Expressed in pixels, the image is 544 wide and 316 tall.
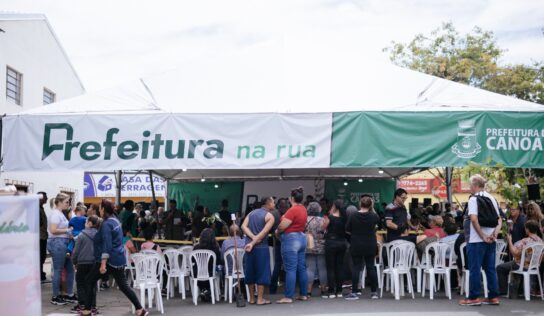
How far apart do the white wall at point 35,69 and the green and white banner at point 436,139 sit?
12507mm

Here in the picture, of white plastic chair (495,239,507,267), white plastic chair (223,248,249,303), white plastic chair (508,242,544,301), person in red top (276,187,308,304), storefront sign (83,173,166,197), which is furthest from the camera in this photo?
storefront sign (83,173,166,197)

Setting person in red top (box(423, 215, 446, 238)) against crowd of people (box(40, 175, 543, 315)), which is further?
person in red top (box(423, 215, 446, 238))

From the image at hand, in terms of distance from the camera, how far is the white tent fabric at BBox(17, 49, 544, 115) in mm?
9695

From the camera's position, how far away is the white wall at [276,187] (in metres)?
17.6

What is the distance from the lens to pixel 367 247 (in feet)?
33.0

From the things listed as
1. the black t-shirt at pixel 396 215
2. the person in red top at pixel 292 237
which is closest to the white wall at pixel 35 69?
the person in red top at pixel 292 237

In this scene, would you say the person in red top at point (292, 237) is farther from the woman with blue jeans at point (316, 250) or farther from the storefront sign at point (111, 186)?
the storefront sign at point (111, 186)

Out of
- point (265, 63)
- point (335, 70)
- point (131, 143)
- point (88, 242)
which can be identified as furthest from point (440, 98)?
point (88, 242)

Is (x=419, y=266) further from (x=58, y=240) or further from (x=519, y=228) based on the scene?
(x=58, y=240)

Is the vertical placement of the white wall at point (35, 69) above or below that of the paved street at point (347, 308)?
above

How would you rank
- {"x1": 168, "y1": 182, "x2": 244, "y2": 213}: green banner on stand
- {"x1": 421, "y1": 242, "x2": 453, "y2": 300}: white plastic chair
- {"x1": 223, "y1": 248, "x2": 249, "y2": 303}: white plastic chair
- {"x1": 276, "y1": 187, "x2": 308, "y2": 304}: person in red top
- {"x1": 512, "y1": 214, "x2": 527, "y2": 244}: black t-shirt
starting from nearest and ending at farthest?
{"x1": 276, "y1": 187, "x2": 308, "y2": 304}: person in red top
{"x1": 421, "y1": 242, "x2": 453, "y2": 300}: white plastic chair
{"x1": 223, "y1": 248, "x2": 249, "y2": 303}: white plastic chair
{"x1": 512, "y1": 214, "x2": 527, "y2": 244}: black t-shirt
{"x1": 168, "y1": 182, "x2": 244, "y2": 213}: green banner on stand

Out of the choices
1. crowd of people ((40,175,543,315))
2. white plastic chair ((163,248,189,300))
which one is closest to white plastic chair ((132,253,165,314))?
crowd of people ((40,175,543,315))

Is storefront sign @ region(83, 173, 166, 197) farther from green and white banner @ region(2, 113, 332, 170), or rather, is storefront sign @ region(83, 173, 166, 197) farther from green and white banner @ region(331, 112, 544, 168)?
green and white banner @ region(331, 112, 544, 168)

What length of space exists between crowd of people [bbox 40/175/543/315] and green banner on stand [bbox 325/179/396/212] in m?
6.17
